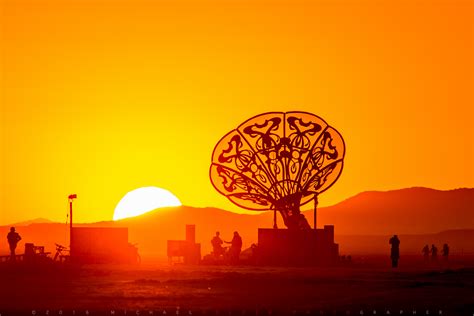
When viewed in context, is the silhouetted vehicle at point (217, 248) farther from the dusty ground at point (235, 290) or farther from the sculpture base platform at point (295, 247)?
the dusty ground at point (235, 290)

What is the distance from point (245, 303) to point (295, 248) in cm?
3188

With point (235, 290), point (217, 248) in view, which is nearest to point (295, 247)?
point (217, 248)

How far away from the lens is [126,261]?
71562 mm

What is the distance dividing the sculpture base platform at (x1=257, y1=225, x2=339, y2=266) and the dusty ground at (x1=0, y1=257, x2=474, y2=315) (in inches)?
359

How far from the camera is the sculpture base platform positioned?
2724 inches

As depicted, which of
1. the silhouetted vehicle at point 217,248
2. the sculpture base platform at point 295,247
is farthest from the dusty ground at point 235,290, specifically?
the silhouetted vehicle at point 217,248

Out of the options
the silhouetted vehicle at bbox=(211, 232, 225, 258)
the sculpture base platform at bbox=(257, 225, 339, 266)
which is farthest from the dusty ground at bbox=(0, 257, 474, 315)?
the silhouetted vehicle at bbox=(211, 232, 225, 258)

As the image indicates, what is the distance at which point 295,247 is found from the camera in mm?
69438

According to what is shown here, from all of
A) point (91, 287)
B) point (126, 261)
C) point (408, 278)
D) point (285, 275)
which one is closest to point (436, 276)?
point (408, 278)

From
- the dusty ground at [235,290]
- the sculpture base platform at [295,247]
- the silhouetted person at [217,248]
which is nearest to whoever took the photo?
the dusty ground at [235,290]

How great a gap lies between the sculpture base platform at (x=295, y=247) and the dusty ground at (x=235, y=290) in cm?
911

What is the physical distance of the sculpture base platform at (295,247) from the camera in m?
69.2

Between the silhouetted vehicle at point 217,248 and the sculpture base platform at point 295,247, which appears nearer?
the sculpture base platform at point 295,247

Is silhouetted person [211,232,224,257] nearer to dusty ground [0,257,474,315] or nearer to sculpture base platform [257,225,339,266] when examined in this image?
sculpture base platform [257,225,339,266]
